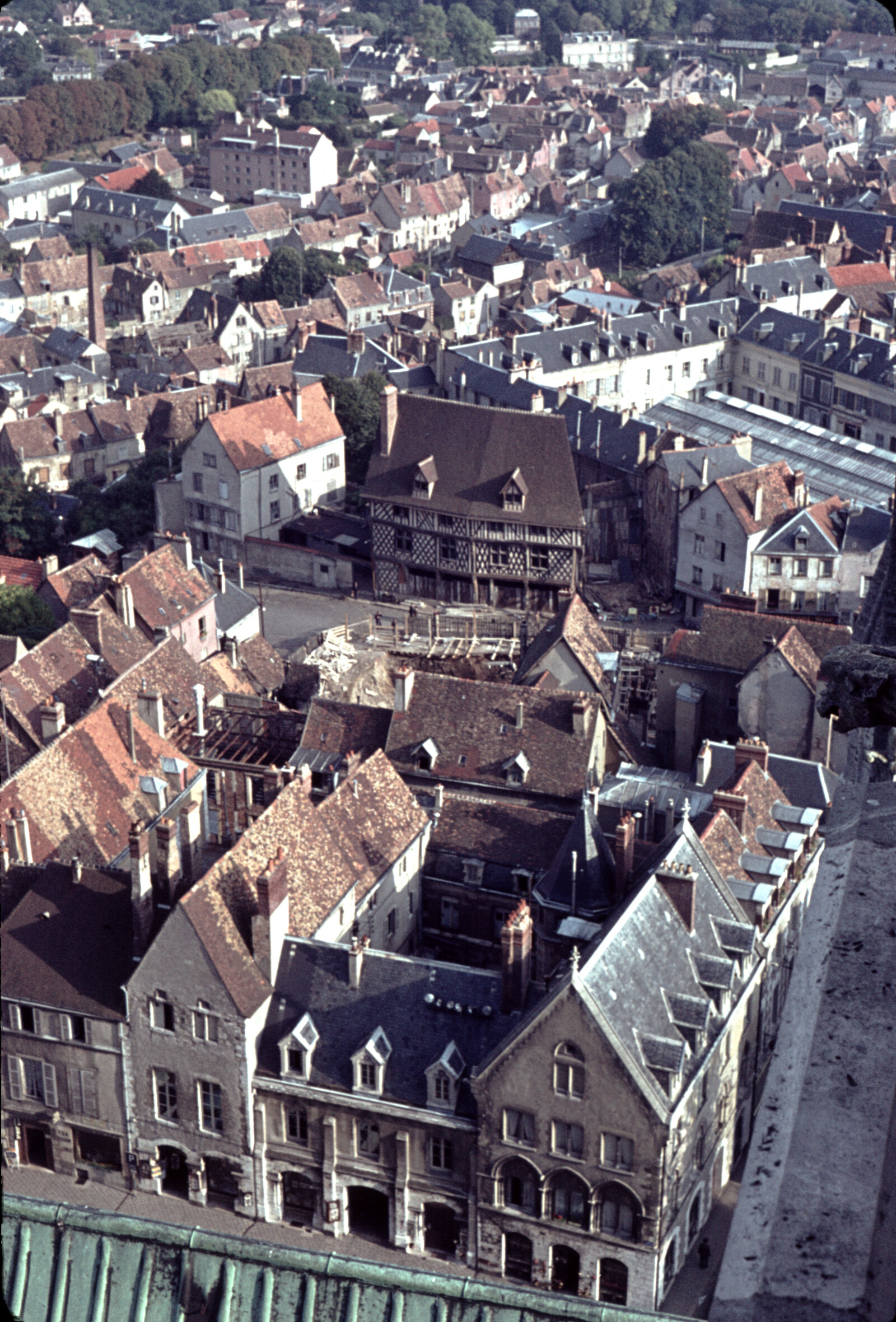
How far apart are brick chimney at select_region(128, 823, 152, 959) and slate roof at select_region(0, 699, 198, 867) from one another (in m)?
7.23

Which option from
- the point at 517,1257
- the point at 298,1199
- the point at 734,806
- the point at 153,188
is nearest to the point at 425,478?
the point at 734,806

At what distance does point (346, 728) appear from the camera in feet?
198

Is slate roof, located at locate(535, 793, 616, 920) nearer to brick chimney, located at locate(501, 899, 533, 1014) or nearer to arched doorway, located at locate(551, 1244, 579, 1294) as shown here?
brick chimney, located at locate(501, 899, 533, 1014)

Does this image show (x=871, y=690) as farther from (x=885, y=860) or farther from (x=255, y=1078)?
(x=255, y=1078)

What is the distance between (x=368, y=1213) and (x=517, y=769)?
17177 mm

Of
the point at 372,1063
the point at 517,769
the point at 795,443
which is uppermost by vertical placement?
the point at 517,769

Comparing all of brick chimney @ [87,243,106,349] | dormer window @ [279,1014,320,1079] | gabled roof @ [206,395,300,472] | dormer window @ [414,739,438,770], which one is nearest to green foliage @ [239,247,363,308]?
brick chimney @ [87,243,106,349]

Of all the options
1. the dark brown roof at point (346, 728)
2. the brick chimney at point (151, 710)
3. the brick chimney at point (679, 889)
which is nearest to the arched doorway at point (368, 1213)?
the brick chimney at point (679, 889)

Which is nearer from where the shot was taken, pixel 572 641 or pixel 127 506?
pixel 572 641

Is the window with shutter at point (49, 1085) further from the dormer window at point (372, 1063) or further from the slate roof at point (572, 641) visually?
the slate roof at point (572, 641)

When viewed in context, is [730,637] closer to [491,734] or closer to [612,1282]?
[491,734]

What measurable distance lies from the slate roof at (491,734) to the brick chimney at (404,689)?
175 mm

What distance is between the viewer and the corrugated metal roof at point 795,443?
313 feet

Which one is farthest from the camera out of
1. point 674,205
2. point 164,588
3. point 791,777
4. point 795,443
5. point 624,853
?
point 674,205
